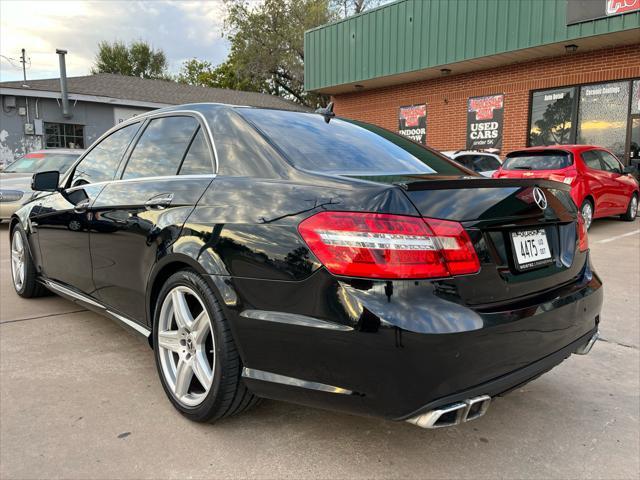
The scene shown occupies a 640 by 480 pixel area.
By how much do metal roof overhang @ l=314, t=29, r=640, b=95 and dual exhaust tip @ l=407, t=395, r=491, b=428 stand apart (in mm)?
10875

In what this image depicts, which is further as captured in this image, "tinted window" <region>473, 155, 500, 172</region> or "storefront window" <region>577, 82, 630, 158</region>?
"storefront window" <region>577, 82, 630, 158</region>

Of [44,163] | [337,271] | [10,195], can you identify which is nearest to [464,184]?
[337,271]

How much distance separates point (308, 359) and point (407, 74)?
44.9ft

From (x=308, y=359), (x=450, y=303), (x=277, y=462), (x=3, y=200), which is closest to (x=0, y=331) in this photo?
(x=277, y=462)

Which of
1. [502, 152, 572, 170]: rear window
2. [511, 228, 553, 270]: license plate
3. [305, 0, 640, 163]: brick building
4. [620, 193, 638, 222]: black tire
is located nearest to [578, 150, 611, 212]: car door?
[502, 152, 572, 170]: rear window

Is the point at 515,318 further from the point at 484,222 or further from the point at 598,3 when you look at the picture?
the point at 598,3

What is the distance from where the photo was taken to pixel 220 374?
87.8 inches

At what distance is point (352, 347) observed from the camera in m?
1.82

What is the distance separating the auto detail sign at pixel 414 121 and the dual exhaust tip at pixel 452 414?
14.0 m

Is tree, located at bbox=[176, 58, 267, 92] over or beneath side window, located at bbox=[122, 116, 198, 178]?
over

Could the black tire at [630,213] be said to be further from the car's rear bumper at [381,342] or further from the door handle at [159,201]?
the door handle at [159,201]

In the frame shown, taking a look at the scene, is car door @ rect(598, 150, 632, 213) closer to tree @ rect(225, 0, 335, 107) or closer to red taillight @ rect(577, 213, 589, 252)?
red taillight @ rect(577, 213, 589, 252)

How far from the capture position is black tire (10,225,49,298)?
441 cm

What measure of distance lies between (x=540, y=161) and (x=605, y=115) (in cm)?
446
